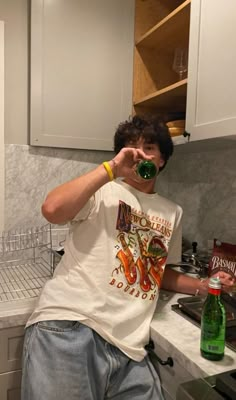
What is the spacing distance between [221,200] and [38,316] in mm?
1002

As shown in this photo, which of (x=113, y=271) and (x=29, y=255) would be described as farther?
(x=29, y=255)

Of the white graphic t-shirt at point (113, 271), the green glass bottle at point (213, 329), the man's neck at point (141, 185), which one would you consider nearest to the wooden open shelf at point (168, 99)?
the man's neck at point (141, 185)

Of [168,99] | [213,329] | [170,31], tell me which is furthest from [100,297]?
[170,31]

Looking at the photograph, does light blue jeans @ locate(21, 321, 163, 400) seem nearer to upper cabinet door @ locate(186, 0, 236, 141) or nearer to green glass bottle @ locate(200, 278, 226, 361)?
green glass bottle @ locate(200, 278, 226, 361)

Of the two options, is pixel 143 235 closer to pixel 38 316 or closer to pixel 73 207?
pixel 73 207

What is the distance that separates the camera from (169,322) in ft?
3.44

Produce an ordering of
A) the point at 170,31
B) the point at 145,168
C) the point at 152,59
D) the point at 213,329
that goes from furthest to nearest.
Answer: the point at 152,59 → the point at 170,31 → the point at 145,168 → the point at 213,329

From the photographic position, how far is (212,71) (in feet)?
3.86

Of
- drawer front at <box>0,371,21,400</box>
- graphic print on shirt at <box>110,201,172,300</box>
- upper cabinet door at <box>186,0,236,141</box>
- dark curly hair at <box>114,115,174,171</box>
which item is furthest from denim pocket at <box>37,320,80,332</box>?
upper cabinet door at <box>186,0,236,141</box>

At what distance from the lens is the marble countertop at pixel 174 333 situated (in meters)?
0.81

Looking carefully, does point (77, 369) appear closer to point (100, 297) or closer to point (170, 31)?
point (100, 297)

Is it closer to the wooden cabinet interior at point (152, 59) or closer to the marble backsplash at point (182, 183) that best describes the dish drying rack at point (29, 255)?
the marble backsplash at point (182, 183)

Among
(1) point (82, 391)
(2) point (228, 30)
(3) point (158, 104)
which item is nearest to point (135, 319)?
(1) point (82, 391)

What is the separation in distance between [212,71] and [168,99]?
1.76 ft
